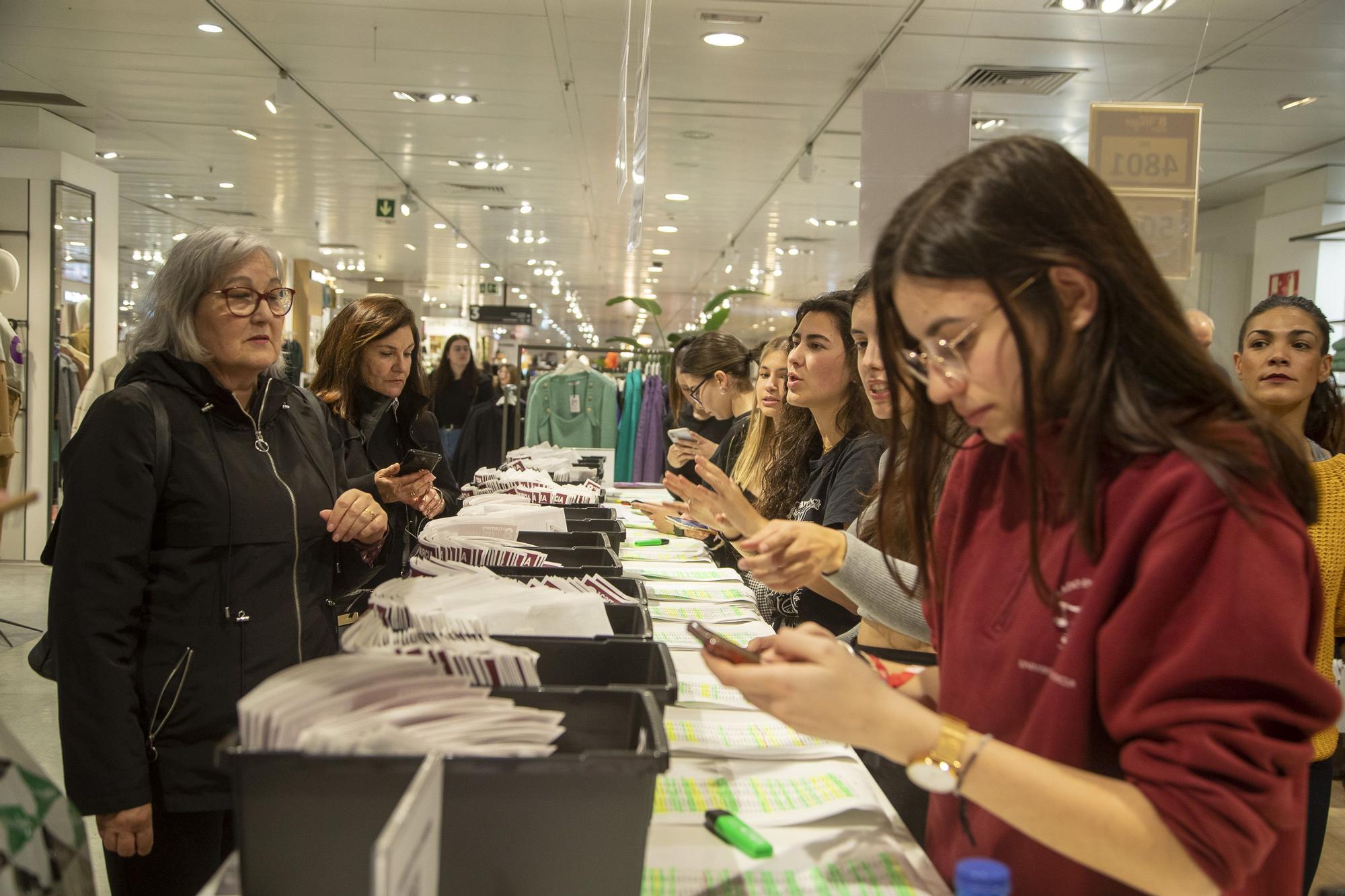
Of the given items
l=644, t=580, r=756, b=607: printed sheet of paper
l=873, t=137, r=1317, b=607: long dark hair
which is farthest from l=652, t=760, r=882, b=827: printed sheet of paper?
l=644, t=580, r=756, b=607: printed sheet of paper

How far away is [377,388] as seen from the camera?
137 inches

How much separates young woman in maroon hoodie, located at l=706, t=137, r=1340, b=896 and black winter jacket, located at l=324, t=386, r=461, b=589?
2.16 metres

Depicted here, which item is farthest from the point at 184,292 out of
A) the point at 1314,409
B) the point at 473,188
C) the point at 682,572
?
the point at 473,188

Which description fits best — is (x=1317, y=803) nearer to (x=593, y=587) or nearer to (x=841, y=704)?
(x=593, y=587)

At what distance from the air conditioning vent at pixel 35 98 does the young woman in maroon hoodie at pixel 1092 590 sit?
9.11 m

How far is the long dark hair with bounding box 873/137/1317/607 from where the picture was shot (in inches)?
36.9

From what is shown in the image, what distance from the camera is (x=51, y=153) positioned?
7.91 meters

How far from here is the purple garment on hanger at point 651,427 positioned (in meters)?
8.29

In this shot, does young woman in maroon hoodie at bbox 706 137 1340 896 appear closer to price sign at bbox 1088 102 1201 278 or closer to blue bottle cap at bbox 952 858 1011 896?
blue bottle cap at bbox 952 858 1011 896

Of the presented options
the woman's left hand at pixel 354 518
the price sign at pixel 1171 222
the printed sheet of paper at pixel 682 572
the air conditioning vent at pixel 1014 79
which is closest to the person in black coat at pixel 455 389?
the air conditioning vent at pixel 1014 79

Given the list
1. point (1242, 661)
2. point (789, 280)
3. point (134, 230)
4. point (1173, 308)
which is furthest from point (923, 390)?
point (789, 280)

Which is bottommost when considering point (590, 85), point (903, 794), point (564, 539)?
point (903, 794)

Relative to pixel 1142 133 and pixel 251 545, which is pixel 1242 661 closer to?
pixel 251 545

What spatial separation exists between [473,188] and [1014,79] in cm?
647
